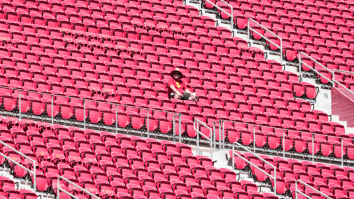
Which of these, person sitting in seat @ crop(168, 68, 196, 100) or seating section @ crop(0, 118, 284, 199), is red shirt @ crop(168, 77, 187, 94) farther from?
seating section @ crop(0, 118, 284, 199)

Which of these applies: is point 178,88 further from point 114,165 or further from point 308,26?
point 308,26

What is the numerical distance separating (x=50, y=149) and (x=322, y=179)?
17.8 ft

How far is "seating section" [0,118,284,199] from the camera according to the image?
13.6 meters

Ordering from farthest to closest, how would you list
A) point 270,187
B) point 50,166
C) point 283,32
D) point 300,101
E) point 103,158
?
point 283,32 < point 300,101 < point 270,187 < point 103,158 < point 50,166

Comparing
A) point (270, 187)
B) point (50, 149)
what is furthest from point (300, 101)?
point (50, 149)

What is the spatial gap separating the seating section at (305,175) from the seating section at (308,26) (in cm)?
418

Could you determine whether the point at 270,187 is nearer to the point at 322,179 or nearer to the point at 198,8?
the point at 322,179

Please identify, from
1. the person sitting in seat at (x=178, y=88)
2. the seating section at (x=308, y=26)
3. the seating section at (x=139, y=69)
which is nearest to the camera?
the seating section at (x=139, y=69)

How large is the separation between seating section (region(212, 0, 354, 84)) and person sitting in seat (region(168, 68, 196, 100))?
4.39m

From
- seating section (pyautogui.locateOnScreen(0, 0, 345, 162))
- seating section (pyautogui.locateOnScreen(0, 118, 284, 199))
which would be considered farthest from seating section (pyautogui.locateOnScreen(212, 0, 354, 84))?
seating section (pyautogui.locateOnScreen(0, 118, 284, 199))

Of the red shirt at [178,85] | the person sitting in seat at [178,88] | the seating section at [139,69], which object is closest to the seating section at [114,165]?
the seating section at [139,69]

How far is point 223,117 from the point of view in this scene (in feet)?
56.2

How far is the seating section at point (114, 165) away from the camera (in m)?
13.6

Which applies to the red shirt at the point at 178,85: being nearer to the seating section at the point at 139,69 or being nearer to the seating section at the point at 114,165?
the seating section at the point at 139,69
